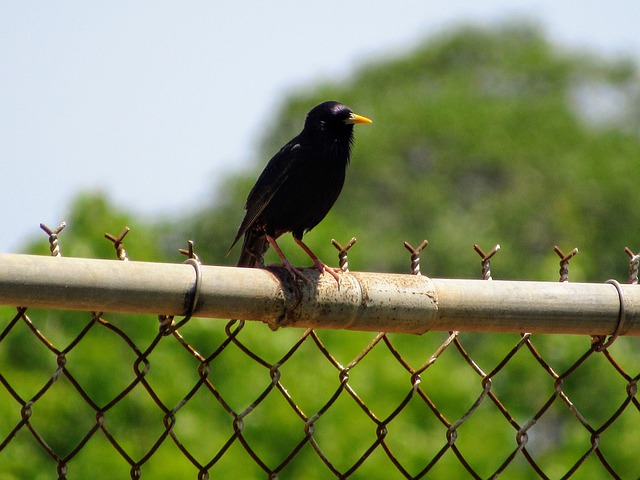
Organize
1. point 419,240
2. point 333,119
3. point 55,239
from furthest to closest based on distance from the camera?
1. point 419,240
2. point 333,119
3. point 55,239

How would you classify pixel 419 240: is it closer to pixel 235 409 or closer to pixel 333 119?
pixel 235 409

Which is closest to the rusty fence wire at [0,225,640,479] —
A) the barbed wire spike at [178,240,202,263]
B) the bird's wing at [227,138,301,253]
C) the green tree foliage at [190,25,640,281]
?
the bird's wing at [227,138,301,253]

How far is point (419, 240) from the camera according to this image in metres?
45.8

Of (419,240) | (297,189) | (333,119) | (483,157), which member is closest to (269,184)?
(297,189)

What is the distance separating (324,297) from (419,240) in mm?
43476

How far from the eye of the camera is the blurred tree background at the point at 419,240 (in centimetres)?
1044

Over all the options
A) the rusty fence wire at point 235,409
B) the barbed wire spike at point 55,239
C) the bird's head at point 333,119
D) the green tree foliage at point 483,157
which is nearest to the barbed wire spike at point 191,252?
the barbed wire spike at point 55,239

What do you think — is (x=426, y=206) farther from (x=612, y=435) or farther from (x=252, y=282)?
(x=252, y=282)

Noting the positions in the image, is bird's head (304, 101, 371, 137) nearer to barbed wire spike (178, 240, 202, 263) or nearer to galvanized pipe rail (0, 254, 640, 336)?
galvanized pipe rail (0, 254, 640, 336)

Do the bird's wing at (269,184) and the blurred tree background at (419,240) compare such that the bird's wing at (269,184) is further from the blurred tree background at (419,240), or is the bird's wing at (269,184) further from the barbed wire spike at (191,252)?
the barbed wire spike at (191,252)

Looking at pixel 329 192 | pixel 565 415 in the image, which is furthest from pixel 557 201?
pixel 329 192

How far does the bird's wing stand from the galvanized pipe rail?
6.09 feet

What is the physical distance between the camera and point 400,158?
5475 centimetres

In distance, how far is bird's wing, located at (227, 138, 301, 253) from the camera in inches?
176
